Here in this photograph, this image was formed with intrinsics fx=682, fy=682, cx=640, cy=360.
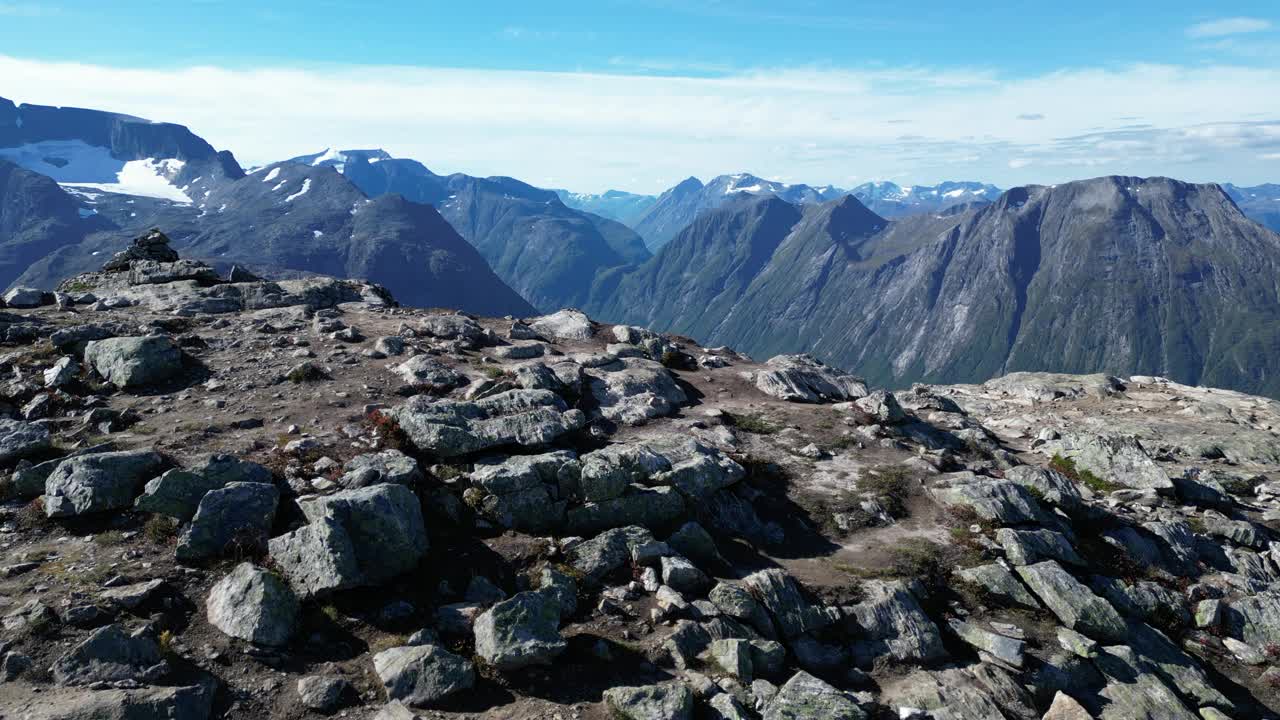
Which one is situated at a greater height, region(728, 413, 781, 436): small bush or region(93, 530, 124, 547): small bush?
region(93, 530, 124, 547): small bush

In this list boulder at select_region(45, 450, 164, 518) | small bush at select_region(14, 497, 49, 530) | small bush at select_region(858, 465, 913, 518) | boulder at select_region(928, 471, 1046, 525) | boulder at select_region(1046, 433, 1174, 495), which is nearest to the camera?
small bush at select_region(14, 497, 49, 530)

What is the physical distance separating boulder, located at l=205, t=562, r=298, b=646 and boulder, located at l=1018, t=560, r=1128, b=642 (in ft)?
76.2

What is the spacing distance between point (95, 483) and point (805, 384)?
33679 millimetres

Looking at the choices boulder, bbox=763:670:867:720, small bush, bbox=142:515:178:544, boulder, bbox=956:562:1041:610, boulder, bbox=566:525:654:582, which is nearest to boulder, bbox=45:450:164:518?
small bush, bbox=142:515:178:544

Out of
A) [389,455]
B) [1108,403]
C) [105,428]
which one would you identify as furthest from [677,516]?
[1108,403]

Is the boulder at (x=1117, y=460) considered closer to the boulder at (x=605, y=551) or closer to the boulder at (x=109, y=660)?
the boulder at (x=605, y=551)

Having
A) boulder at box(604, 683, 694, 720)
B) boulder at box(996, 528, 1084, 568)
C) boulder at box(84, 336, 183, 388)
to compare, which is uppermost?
boulder at box(84, 336, 183, 388)

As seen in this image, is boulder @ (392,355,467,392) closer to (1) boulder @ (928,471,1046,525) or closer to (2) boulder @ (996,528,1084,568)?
(1) boulder @ (928,471,1046,525)

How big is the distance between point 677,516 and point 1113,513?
20459mm

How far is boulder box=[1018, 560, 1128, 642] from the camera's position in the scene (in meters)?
22.1

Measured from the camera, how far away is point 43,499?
20.3 m

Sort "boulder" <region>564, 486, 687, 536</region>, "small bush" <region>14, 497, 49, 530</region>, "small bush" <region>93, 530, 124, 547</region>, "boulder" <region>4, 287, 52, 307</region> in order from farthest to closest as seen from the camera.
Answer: "boulder" <region>4, 287, 52, 307</region> < "boulder" <region>564, 486, 687, 536</region> < "small bush" <region>14, 497, 49, 530</region> < "small bush" <region>93, 530, 124, 547</region>

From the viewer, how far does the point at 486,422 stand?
26875mm

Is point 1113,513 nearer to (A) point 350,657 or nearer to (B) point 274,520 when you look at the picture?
(A) point 350,657
